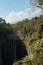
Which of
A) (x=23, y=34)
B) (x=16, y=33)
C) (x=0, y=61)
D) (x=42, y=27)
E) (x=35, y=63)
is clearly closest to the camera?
(x=35, y=63)

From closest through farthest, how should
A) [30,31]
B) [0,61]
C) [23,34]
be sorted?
[30,31] → [23,34] → [0,61]

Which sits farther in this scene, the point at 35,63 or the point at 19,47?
the point at 19,47

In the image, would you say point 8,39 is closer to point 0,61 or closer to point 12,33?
point 12,33

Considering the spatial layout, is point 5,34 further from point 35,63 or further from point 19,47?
point 35,63

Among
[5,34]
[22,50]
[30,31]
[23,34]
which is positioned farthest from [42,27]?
[5,34]

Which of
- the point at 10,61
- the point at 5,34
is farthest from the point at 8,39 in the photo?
the point at 10,61

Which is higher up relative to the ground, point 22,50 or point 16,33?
point 16,33
